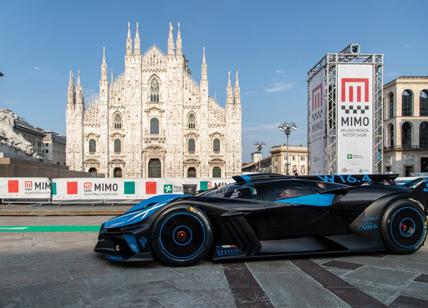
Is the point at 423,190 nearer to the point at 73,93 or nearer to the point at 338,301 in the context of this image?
the point at 338,301

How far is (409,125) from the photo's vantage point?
52656 millimetres

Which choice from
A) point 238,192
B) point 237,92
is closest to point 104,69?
point 237,92

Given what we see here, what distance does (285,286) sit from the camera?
3.75 m

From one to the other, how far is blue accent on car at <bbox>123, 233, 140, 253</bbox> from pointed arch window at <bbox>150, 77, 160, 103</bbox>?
168ft

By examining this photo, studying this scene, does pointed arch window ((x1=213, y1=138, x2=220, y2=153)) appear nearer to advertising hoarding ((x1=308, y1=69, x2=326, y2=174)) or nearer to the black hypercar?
advertising hoarding ((x1=308, y1=69, x2=326, y2=174))

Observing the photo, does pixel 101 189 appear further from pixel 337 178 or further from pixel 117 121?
pixel 117 121

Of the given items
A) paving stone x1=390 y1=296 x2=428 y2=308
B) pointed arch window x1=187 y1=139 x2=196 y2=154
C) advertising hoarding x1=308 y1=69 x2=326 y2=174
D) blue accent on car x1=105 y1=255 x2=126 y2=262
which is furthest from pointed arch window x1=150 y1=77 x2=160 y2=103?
paving stone x1=390 y1=296 x2=428 y2=308

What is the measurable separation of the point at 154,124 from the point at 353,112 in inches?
1489

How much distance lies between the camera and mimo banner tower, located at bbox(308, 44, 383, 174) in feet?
65.3

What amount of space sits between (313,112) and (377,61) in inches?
179

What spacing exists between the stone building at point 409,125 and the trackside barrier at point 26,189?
46.9m

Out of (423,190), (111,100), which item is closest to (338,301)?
(423,190)

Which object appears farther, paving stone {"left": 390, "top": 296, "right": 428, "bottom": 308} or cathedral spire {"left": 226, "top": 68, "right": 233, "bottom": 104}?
cathedral spire {"left": 226, "top": 68, "right": 233, "bottom": 104}

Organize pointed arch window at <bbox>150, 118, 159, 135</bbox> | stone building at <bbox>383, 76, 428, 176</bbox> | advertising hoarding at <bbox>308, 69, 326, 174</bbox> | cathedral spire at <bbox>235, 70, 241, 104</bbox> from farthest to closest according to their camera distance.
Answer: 1. pointed arch window at <bbox>150, 118, 159, 135</bbox>
2. cathedral spire at <bbox>235, 70, 241, 104</bbox>
3. stone building at <bbox>383, 76, 428, 176</bbox>
4. advertising hoarding at <bbox>308, 69, 326, 174</bbox>
